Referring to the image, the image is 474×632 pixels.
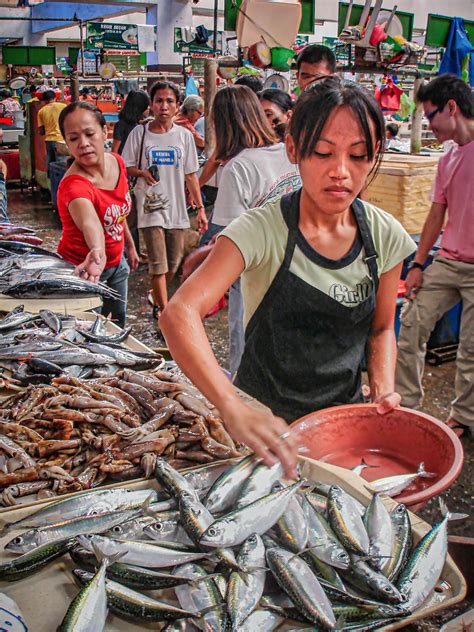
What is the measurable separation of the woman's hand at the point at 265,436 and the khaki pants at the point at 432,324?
3477 millimetres

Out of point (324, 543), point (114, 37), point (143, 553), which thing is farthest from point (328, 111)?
point (114, 37)

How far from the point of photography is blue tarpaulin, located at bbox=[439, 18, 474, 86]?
6277 mm

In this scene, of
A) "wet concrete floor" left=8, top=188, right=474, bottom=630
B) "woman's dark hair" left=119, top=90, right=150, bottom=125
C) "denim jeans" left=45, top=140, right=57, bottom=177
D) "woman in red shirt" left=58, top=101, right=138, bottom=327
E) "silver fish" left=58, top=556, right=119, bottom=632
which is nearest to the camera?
"silver fish" left=58, top=556, right=119, bottom=632

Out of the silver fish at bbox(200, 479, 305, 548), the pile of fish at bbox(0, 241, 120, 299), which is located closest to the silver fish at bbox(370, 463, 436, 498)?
the silver fish at bbox(200, 479, 305, 548)

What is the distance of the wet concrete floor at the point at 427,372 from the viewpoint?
367 cm

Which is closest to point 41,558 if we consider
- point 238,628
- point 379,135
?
point 238,628

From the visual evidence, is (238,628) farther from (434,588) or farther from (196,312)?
(196,312)

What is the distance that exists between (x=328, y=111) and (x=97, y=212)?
2.71 metres

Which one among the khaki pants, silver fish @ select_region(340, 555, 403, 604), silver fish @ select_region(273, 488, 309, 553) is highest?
silver fish @ select_region(273, 488, 309, 553)

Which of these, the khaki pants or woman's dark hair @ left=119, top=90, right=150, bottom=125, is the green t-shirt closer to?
the khaki pants

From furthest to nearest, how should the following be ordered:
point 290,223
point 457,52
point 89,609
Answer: point 457,52, point 290,223, point 89,609

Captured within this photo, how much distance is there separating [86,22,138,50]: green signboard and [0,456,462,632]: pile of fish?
1758cm

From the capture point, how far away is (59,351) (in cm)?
302

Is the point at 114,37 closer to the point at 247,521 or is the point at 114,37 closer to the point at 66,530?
the point at 66,530
